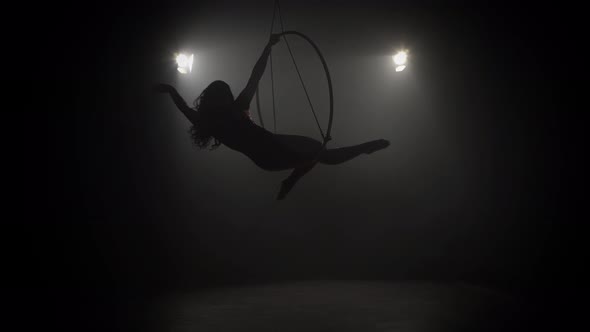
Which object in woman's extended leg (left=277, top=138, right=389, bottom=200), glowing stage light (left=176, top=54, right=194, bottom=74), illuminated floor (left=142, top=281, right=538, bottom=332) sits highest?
glowing stage light (left=176, top=54, right=194, bottom=74)

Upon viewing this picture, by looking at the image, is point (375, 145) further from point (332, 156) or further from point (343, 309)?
point (343, 309)

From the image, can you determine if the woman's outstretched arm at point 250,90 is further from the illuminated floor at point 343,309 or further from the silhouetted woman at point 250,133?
the illuminated floor at point 343,309

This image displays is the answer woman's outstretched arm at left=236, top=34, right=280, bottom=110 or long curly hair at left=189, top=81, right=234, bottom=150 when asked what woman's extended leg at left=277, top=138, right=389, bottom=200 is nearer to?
woman's outstretched arm at left=236, top=34, right=280, bottom=110

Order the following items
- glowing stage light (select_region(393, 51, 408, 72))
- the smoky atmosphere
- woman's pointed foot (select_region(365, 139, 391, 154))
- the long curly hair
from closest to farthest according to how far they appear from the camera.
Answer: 1. the long curly hair
2. woman's pointed foot (select_region(365, 139, 391, 154))
3. the smoky atmosphere
4. glowing stage light (select_region(393, 51, 408, 72))

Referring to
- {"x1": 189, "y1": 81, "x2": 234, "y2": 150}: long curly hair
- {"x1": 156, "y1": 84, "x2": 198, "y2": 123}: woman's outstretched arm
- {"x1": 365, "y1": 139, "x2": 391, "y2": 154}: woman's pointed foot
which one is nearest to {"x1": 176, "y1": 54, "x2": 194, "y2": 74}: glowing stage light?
{"x1": 156, "y1": 84, "x2": 198, "y2": 123}: woman's outstretched arm

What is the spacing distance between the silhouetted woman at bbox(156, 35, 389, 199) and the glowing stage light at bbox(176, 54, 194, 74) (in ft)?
7.07

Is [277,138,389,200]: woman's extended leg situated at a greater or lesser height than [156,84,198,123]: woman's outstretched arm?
lesser

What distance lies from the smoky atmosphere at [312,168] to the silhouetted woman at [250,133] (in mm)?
1254

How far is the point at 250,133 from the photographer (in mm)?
2732

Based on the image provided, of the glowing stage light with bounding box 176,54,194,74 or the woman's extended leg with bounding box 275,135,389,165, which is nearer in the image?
the woman's extended leg with bounding box 275,135,389,165

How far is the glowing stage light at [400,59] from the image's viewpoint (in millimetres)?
4934

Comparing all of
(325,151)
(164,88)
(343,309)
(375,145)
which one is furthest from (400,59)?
(164,88)

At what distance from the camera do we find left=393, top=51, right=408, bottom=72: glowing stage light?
493 cm

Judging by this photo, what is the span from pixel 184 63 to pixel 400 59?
98.7 inches
